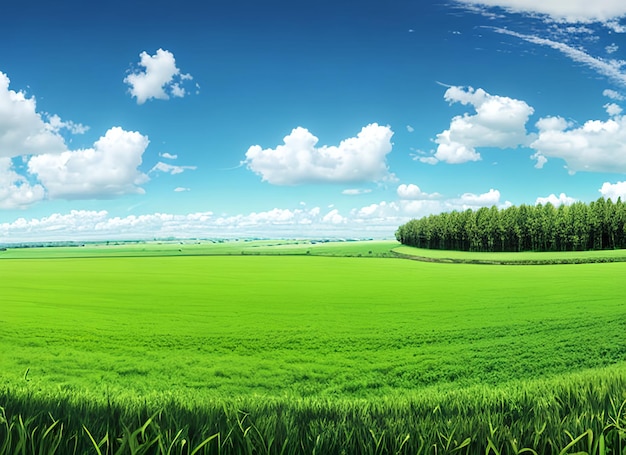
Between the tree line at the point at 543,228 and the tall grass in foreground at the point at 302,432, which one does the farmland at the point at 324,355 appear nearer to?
the tall grass in foreground at the point at 302,432

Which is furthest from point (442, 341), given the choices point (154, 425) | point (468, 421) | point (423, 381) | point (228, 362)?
point (154, 425)

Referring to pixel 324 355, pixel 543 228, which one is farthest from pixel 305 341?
pixel 543 228

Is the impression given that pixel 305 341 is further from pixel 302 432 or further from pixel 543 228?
pixel 543 228

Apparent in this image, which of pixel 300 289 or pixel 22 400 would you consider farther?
pixel 300 289

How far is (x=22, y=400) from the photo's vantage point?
2473 millimetres

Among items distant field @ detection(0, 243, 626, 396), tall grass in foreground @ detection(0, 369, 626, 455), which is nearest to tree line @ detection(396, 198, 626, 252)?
distant field @ detection(0, 243, 626, 396)

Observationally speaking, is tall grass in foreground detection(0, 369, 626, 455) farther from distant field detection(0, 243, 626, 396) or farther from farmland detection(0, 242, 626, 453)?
distant field detection(0, 243, 626, 396)

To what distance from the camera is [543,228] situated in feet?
214

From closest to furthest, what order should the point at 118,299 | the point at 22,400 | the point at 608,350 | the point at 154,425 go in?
the point at 154,425
the point at 22,400
the point at 608,350
the point at 118,299

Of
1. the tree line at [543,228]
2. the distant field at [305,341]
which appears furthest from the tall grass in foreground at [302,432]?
the tree line at [543,228]

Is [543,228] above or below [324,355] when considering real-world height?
above

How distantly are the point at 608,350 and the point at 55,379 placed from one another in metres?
9.93

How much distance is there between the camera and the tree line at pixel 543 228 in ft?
207

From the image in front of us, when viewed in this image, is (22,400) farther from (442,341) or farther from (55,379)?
(442,341)
